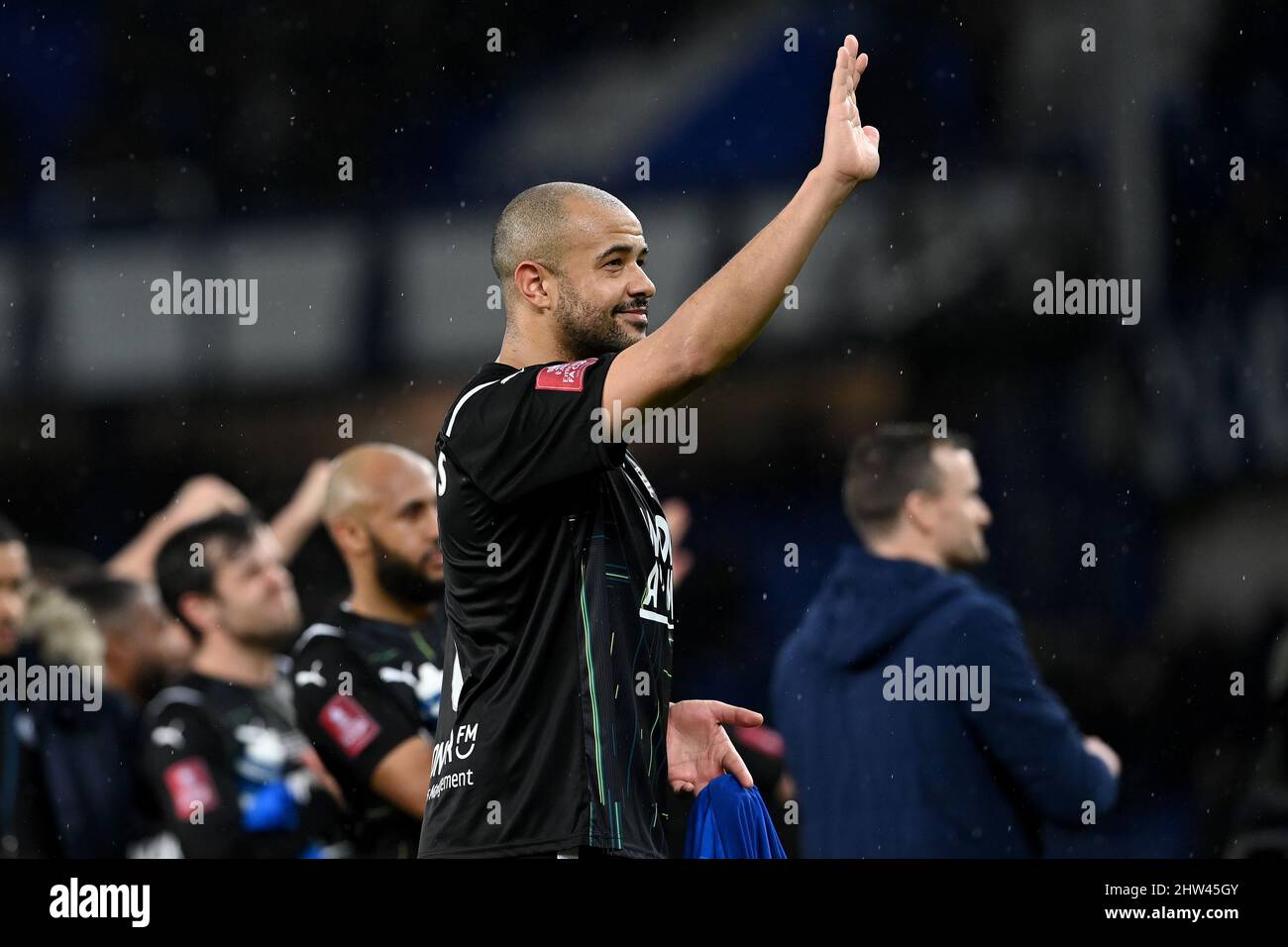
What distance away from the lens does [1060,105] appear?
8922mm

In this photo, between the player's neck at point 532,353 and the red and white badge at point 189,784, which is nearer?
the player's neck at point 532,353

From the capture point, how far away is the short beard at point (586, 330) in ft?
8.32

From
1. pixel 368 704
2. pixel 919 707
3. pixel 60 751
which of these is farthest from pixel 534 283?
pixel 60 751

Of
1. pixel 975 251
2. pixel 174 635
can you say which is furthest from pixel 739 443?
pixel 174 635

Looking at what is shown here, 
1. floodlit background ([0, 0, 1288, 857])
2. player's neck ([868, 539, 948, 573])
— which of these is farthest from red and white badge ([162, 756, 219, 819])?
floodlit background ([0, 0, 1288, 857])

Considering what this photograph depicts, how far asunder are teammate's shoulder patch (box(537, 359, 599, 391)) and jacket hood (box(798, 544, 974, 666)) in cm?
186

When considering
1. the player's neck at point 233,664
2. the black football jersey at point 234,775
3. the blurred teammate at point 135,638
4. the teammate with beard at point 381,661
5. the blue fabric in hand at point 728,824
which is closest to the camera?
the blue fabric in hand at point 728,824

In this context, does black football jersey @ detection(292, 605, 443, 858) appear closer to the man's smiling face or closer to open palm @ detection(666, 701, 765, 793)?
open palm @ detection(666, 701, 765, 793)

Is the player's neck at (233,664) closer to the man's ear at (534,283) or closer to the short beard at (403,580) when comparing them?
the short beard at (403,580)

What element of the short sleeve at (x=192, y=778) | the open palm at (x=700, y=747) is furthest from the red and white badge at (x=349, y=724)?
the open palm at (x=700, y=747)

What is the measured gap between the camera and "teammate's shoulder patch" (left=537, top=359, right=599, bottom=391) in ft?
7.52

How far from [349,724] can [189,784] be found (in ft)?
2.88

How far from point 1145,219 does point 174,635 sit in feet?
18.5
